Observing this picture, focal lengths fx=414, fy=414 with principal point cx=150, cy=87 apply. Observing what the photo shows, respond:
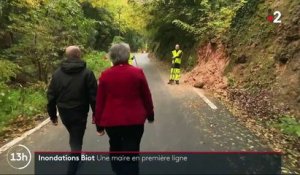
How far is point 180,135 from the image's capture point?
935cm

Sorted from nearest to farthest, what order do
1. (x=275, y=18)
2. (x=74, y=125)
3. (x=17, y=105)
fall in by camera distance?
(x=74, y=125), (x=17, y=105), (x=275, y=18)

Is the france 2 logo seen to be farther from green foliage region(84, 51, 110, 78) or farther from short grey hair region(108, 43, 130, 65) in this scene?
green foliage region(84, 51, 110, 78)

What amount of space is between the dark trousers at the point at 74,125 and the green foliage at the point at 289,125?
5621 mm

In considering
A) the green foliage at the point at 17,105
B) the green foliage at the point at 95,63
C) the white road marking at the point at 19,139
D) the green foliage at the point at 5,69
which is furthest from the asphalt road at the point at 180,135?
the green foliage at the point at 95,63

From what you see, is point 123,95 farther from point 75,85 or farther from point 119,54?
point 75,85

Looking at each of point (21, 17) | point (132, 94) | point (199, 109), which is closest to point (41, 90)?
point (21, 17)

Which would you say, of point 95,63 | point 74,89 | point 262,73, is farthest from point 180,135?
point 95,63

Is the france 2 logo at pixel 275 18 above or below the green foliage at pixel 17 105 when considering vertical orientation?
above

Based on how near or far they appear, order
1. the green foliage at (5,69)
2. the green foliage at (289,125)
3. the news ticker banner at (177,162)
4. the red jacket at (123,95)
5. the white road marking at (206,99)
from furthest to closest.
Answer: the green foliage at (5,69) < the white road marking at (206,99) < the green foliage at (289,125) < the news ticker banner at (177,162) < the red jacket at (123,95)

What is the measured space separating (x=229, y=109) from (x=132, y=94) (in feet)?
24.4

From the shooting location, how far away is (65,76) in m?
6.16

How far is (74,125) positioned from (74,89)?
22.6 inches

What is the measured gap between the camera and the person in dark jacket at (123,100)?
17.7 ft

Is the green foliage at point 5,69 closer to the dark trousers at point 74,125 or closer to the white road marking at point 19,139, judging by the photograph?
the white road marking at point 19,139
